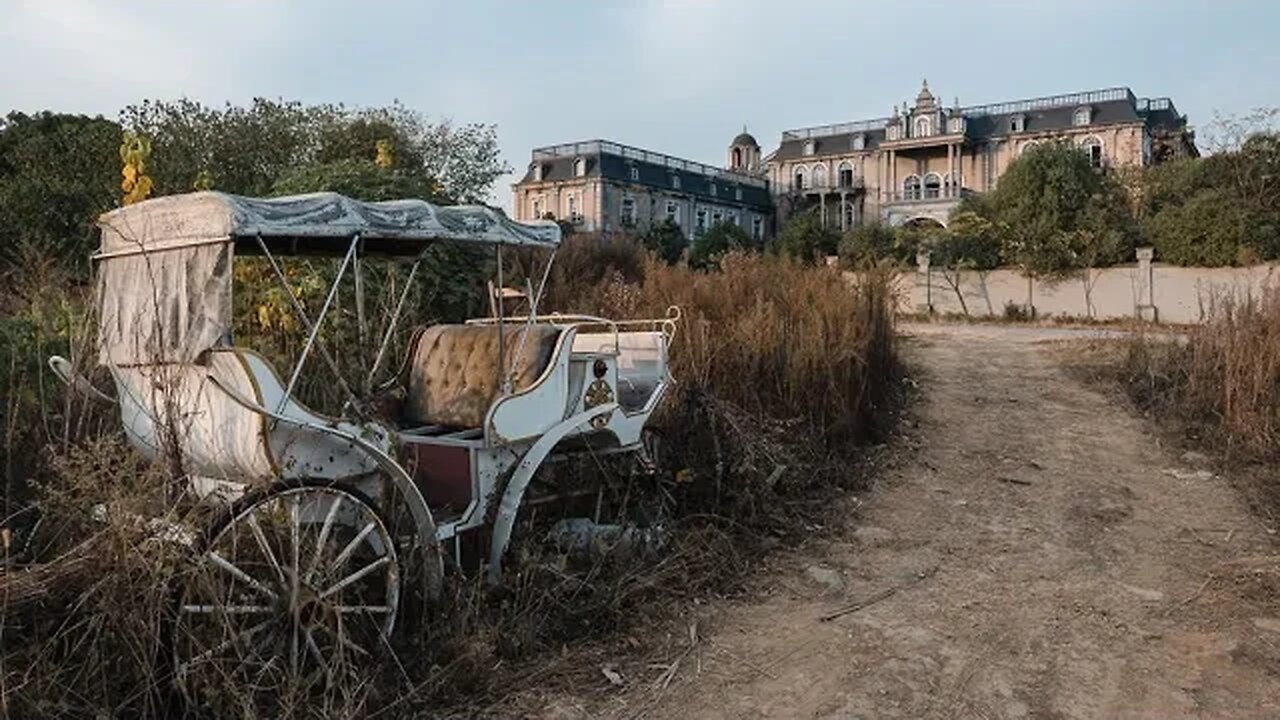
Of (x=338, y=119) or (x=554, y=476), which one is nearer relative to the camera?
(x=554, y=476)

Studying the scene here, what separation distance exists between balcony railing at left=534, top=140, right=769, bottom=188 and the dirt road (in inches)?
2076

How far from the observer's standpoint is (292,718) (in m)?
3.49

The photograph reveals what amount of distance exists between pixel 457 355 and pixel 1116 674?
12.5ft

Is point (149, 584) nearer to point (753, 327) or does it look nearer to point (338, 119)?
point (753, 327)

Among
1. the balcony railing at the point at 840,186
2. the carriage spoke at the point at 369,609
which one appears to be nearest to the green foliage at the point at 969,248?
the carriage spoke at the point at 369,609

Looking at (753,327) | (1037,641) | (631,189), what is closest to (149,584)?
(1037,641)

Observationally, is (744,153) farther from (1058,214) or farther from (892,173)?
(1058,214)

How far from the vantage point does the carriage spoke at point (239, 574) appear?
3.51 metres

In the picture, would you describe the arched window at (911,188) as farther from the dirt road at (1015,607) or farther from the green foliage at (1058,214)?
the dirt road at (1015,607)

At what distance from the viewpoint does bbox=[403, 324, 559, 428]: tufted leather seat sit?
5418 millimetres

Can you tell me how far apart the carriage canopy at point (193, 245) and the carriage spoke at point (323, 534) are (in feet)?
2.69

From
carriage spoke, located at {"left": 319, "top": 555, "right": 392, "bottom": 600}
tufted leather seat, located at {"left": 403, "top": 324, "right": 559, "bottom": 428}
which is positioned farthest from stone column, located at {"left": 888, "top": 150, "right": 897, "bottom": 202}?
carriage spoke, located at {"left": 319, "top": 555, "right": 392, "bottom": 600}

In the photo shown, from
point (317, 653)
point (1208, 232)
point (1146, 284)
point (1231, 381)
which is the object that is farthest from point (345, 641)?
point (1208, 232)

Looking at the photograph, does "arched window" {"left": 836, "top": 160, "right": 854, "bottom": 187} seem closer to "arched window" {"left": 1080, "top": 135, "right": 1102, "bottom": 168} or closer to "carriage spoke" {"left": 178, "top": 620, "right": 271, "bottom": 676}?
"arched window" {"left": 1080, "top": 135, "right": 1102, "bottom": 168}
